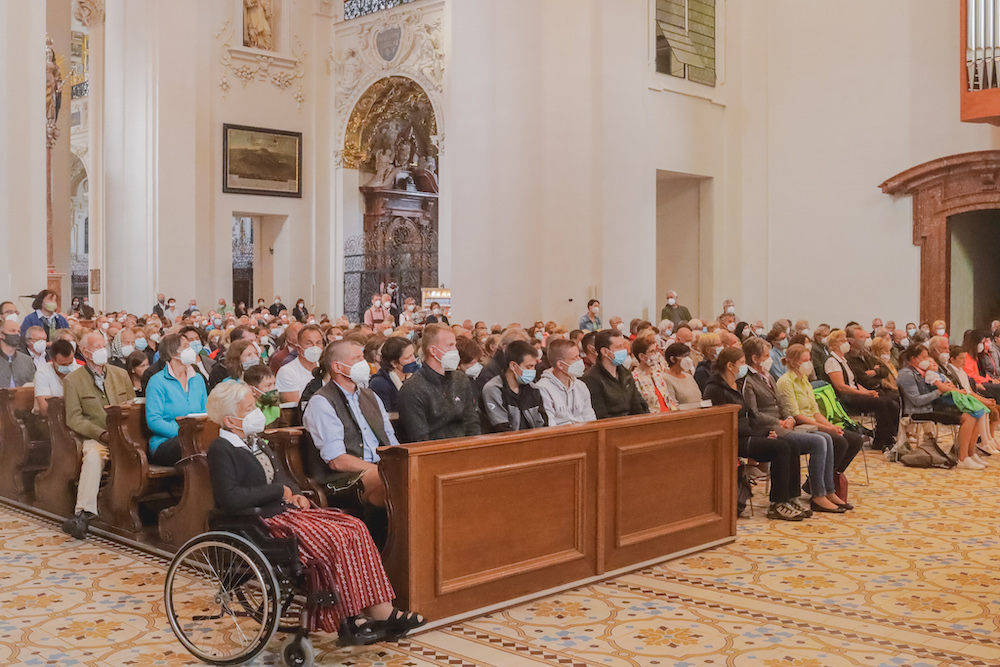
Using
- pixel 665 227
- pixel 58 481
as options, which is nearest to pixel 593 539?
pixel 58 481

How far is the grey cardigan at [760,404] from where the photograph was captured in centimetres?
728

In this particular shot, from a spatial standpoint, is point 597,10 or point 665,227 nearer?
point 597,10

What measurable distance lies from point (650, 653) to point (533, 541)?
947 mm

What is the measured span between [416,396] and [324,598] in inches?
58.9

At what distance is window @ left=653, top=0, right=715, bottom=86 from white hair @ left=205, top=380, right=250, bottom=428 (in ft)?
47.4

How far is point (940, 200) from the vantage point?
1593cm

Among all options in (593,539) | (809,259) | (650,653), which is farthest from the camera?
(809,259)

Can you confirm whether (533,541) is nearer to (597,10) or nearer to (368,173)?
(597,10)

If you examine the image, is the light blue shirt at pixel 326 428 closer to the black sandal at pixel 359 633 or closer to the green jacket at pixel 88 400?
the black sandal at pixel 359 633

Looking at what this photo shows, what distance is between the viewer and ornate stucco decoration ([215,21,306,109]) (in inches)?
889

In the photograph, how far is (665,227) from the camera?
65.7 feet

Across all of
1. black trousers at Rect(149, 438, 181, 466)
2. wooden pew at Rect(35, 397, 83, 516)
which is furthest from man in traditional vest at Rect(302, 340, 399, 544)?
wooden pew at Rect(35, 397, 83, 516)

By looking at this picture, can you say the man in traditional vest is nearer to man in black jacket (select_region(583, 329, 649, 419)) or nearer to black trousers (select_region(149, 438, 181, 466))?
black trousers (select_region(149, 438, 181, 466))

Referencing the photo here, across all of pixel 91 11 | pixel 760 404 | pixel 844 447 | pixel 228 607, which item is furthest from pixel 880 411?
pixel 91 11
